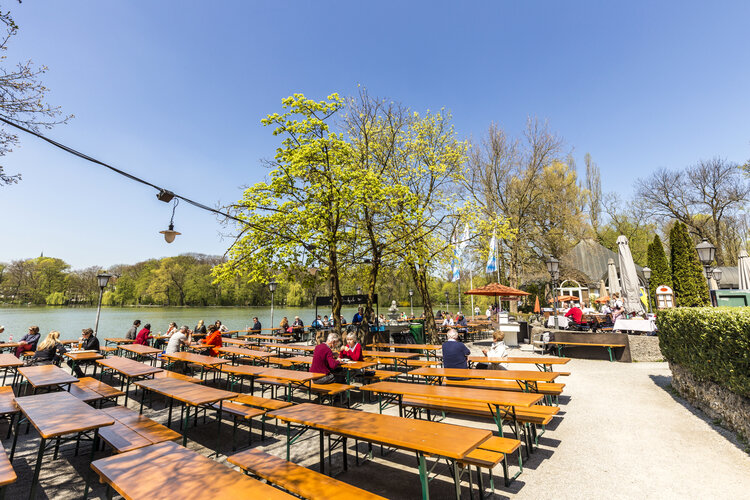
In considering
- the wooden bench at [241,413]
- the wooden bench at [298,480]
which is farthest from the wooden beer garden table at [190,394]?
the wooden bench at [298,480]

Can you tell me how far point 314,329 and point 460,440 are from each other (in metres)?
15.7

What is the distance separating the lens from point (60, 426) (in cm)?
324

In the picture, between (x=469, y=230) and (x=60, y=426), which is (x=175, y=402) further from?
(x=469, y=230)

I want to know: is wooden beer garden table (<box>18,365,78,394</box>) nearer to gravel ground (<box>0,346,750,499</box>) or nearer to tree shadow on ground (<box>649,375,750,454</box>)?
gravel ground (<box>0,346,750,499</box>)

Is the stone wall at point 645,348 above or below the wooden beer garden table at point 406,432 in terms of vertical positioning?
below

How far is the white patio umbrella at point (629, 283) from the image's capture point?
13.1 metres

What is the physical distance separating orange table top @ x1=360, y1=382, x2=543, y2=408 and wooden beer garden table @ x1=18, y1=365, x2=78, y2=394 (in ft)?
15.7

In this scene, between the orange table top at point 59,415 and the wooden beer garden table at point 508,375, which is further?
the wooden beer garden table at point 508,375

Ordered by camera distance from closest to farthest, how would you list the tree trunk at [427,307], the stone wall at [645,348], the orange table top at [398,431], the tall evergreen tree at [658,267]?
the orange table top at [398,431] < the stone wall at [645,348] < the tree trunk at [427,307] < the tall evergreen tree at [658,267]

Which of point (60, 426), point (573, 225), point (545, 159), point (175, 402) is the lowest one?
point (175, 402)

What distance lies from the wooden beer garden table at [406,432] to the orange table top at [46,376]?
12.8ft

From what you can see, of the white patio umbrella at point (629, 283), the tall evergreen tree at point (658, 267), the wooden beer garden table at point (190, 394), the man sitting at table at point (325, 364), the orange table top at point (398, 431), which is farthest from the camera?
the tall evergreen tree at point (658, 267)

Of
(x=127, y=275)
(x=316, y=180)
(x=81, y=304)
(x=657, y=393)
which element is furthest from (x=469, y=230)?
(x=81, y=304)

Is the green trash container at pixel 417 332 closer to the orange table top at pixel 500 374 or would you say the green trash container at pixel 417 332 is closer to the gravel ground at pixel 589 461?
the gravel ground at pixel 589 461
